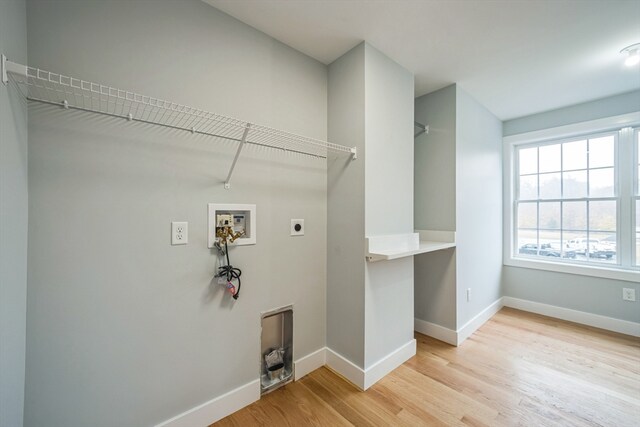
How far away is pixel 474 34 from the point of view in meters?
1.71

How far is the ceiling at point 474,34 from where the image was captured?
1.47 m

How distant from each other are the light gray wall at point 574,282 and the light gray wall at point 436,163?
150 centimetres

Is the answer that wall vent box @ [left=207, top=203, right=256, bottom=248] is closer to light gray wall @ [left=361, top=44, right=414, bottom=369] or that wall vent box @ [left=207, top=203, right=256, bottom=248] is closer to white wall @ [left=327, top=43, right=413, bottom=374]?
white wall @ [left=327, top=43, right=413, bottom=374]

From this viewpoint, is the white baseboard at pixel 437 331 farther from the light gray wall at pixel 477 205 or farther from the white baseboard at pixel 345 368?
the white baseboard at pixel 345 368

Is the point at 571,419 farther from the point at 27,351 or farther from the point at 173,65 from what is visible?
the point at 173,65

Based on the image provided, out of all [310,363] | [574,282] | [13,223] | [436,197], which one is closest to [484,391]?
[310,363]

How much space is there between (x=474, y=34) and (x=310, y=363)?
263cm

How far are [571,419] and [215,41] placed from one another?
3.10 meters

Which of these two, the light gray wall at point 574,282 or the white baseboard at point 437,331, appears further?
the light gray wall at point 574,282

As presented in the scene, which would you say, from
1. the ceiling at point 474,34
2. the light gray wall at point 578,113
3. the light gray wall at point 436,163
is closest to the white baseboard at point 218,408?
the light gray wall at point 436,163

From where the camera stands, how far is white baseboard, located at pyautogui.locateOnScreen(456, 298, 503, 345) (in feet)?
7.86

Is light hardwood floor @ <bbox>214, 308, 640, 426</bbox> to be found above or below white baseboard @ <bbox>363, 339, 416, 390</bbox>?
below

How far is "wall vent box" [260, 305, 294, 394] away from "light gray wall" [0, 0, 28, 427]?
1.06 m

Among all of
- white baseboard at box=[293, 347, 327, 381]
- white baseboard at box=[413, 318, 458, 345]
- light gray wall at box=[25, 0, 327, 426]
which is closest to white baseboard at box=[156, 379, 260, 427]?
light gray wall at box=[25, 0, 327, 426]
